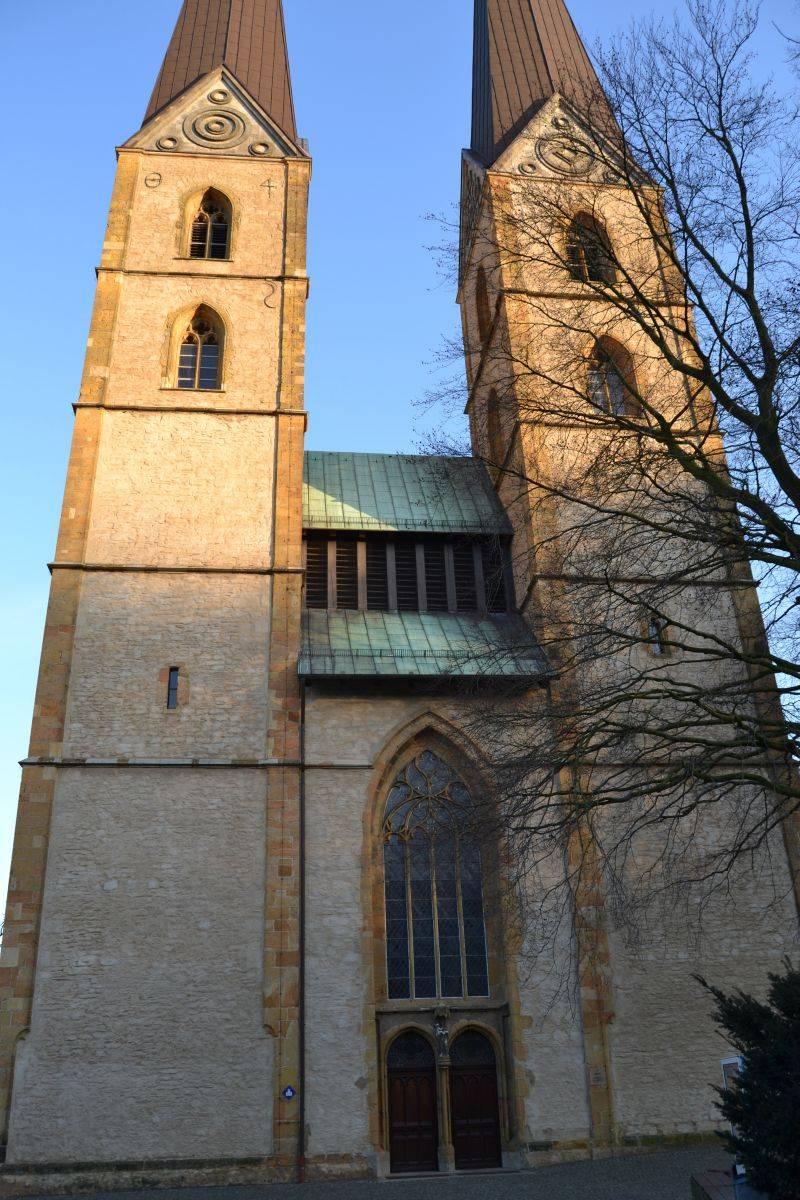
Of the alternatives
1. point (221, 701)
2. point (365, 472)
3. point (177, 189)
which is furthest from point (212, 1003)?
point (177, 189)

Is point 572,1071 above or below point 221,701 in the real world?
below

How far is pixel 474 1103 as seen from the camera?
50.6ft

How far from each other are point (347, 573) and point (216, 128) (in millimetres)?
11364

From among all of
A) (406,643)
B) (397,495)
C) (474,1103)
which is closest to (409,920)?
(474,1103)

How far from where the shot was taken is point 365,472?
73.2 feet

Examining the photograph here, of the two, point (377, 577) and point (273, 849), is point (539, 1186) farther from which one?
point (377, 577)

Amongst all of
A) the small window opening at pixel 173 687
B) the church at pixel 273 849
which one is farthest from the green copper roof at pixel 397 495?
the small window opening at pixel 173 687

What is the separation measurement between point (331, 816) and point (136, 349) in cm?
967

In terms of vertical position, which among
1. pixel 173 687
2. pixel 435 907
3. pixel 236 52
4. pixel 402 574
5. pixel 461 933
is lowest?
pixel 461 933

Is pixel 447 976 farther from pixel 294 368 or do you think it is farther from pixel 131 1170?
pixel 294 368

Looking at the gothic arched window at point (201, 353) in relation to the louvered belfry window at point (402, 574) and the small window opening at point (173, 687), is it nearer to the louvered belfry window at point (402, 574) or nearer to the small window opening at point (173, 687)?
the louvered belfry window at point (402, 574)

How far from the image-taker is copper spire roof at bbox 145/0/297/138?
2536 cm

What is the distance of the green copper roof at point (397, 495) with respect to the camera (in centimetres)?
1978

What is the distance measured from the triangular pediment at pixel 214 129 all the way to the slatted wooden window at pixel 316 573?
954cm
